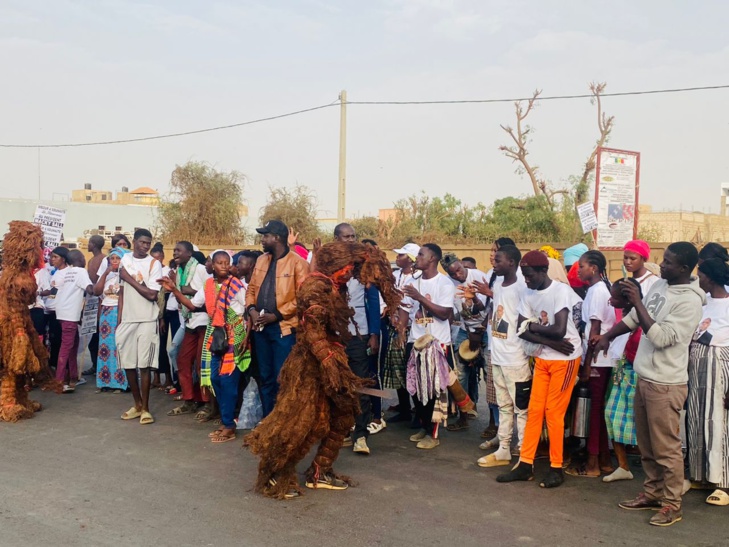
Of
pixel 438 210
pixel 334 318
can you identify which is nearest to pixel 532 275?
pixel 334 318

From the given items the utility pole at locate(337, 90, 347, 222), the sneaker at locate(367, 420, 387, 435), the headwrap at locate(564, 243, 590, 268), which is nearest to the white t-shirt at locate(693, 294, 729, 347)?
the headwrap at locate(564, 243, 590, 268)

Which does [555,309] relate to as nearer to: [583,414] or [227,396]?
[583,414]

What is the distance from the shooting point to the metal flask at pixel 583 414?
19.8 ft

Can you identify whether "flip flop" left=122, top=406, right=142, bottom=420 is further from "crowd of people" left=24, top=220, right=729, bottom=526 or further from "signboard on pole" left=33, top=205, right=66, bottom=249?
"signboard on pole" left=33, top=205, right=66, bottom=249

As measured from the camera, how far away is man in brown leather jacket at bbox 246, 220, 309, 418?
648cm

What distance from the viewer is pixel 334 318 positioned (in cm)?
541

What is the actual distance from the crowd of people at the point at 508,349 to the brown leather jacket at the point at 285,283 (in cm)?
1

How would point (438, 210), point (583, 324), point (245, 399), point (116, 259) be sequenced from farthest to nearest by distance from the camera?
point (438, 210)
point (116, 259)
point (245, 399)
point (583, 324)

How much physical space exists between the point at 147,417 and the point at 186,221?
56.0ft

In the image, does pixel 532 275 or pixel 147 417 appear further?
pixel 147 417

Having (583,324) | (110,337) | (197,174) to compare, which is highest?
(197,174)

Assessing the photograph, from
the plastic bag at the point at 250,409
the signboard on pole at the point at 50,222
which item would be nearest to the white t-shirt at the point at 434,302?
the plastic bag at the point at 250,409

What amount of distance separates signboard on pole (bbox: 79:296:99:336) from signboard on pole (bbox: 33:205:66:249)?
8.45 ft

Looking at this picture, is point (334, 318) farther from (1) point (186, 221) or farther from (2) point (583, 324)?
(1) point (186, 221)
